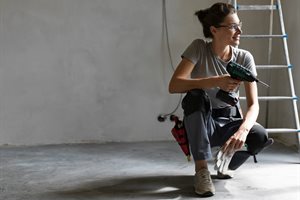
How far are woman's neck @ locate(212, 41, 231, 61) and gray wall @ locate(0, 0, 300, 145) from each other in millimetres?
1241

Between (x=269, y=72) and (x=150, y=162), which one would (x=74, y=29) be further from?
(x=269, y=72)

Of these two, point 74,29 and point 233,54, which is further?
point 74,29

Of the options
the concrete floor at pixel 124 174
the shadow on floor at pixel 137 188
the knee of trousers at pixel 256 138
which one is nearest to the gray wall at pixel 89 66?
the concrete floor at pixel 124 174

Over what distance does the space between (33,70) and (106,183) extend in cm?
150

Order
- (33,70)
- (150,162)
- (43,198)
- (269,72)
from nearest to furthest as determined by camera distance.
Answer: (43,198)
(150,162)
(33,70)
(269,72)

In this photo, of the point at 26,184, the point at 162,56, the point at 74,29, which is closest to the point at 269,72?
the point at 162,56

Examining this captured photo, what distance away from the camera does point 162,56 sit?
3.71 metres

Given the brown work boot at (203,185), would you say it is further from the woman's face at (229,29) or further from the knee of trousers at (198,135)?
the woman's face at (229,29)

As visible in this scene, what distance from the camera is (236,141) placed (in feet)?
7.05

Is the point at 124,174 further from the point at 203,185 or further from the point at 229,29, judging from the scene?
the point at 229,29

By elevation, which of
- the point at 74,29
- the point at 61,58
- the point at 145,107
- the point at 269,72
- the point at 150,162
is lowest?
the point at 150,162

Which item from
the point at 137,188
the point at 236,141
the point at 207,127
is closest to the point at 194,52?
the point at 207,127

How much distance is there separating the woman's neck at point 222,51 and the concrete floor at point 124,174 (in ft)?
2.43

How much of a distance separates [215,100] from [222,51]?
0.29m
